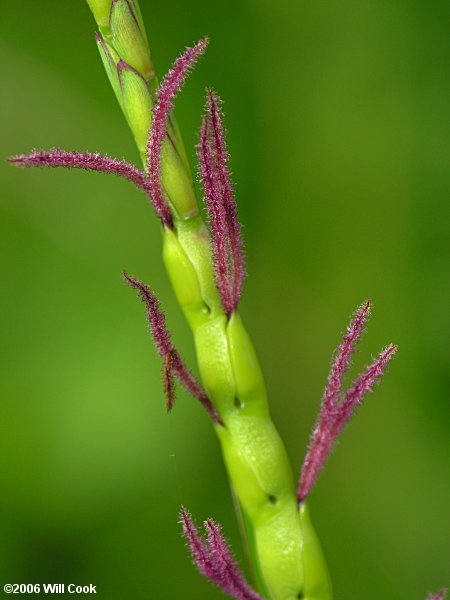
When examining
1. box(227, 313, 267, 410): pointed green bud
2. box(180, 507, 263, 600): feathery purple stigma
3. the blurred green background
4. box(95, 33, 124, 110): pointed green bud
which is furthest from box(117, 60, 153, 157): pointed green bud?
the blurred green background

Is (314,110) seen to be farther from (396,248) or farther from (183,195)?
(183,195)

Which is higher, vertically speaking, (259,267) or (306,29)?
(306,29)

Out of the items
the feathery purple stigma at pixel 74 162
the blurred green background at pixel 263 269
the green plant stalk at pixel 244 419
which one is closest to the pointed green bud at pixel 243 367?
the green plant stalk at pixel 244 419

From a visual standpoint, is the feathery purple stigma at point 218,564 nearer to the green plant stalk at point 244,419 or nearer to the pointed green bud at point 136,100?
the green plant stalk at point 244,419

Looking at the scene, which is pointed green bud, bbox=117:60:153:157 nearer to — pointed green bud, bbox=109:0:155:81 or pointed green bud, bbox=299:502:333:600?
pointed green bud, bbox=109:0:155:81

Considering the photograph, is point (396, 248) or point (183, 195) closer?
point (183, 195)

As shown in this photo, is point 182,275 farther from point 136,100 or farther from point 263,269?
point 263,269

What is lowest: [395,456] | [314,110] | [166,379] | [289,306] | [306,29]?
[166,379]

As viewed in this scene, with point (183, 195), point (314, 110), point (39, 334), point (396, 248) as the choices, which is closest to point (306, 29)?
point (314, 110)
